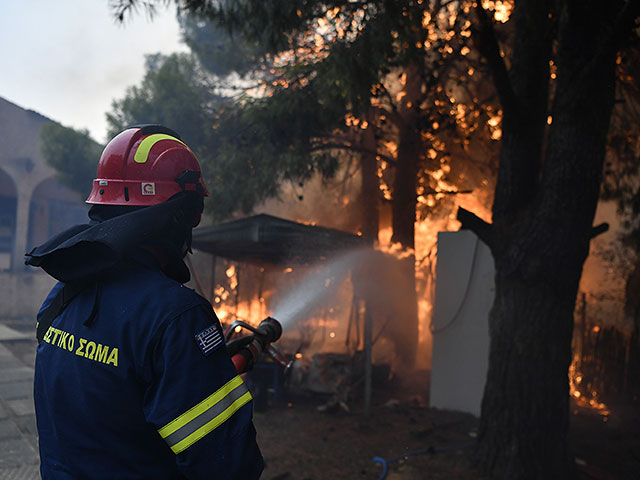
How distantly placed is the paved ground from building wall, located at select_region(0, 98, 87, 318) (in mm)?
6144

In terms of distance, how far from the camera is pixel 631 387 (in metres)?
8.23

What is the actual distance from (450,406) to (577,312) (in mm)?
4261

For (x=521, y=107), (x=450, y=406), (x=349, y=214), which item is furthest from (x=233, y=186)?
(x=521, y=107)

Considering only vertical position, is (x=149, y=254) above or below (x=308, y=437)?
above

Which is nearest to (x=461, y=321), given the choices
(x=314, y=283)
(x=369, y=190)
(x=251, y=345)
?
(x=369, y=190)

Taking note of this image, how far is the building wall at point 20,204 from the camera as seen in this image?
1738cm

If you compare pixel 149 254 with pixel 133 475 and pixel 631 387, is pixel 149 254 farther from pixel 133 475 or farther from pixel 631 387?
pixel 631 387

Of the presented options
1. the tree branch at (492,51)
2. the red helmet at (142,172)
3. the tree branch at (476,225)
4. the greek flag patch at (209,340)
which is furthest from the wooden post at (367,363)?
the greek flag patch at (209,340)

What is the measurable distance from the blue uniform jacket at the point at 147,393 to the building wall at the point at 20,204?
1839 centimetres

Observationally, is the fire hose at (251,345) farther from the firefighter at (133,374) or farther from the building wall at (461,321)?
the building wall at (461,321)

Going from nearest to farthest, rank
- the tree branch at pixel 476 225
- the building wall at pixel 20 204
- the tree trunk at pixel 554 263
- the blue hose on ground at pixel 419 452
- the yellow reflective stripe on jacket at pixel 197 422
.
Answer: the yellow reflective stripe on jacket at pixel 197 422 < the tree trunk at pixel 554 263 < the tree branch at pixel 476 225 < the blue hose on ground at pixel 419 452 < the building wall at pixel 20 204

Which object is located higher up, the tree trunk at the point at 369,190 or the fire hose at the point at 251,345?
the tree trunk at the point at 369,190

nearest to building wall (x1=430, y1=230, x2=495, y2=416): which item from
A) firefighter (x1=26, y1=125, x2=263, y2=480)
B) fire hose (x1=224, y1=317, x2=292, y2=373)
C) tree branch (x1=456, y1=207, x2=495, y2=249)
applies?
tree branch (x1=456, y1=207, x2=495, y2=249)

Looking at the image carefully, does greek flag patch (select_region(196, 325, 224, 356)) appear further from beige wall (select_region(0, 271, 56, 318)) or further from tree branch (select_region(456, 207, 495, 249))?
beige wall (select_region(0, 271, 56, 318))
